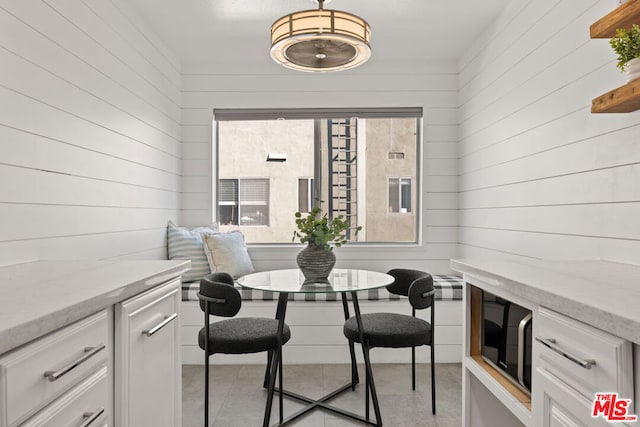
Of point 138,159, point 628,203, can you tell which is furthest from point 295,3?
point 628,203

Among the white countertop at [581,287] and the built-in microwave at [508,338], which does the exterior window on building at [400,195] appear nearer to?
the white countertop at [581,287]

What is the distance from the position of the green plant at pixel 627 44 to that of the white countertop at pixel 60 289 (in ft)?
5.94

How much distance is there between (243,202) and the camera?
3998 mm

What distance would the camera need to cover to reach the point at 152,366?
1.47 m

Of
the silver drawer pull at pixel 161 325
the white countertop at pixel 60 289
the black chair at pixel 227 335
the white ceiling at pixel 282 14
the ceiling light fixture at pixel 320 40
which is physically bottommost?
the black chair at pixel 227 335

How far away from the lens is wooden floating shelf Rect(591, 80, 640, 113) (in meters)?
1.39

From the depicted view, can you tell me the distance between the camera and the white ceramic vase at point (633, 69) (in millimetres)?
1407


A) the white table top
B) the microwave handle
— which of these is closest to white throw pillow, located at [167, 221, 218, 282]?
the white table top

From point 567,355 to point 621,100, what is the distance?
3.14ft

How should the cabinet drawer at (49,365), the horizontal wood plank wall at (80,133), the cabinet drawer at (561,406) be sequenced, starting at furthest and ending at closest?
the horizontal wood plank wall at (80,133) → the cabinet drawer at (561,406) → the cabinet drawer at (49,365)

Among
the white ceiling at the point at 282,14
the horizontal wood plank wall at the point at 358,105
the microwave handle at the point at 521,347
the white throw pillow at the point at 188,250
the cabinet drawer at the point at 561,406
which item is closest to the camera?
the cabinet drawer at the point at 561,406

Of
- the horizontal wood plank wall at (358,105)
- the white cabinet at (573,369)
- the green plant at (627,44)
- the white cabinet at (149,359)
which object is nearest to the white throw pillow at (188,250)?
the horizontal wood plank wall at (358,105)

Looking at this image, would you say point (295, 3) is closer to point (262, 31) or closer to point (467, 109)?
point (262, 31)

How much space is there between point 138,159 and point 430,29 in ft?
7.88
